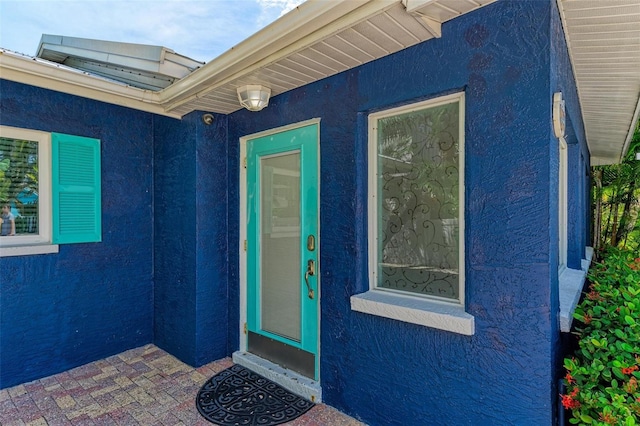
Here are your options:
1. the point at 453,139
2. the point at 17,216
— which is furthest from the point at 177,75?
the point at 453,139

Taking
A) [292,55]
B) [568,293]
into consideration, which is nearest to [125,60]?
[292,55]

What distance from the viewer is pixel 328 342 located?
116 inches

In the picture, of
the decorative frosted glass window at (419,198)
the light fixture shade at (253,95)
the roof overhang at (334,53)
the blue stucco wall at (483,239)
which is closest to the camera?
the blue stucco wall at (483,239)

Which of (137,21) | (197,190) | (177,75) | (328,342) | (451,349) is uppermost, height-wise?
(137,21)

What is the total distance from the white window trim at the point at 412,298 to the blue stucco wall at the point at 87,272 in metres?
2.88

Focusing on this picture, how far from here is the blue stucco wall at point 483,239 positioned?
1.92 metres

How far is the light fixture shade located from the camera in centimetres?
296

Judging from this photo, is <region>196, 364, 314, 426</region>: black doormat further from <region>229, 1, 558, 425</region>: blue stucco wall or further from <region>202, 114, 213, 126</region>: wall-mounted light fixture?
<region>202, 114, 213, 126</region>: wall-mounted light fixture

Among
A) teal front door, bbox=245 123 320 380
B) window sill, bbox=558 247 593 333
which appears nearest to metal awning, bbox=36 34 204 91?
teal front door, bbox=245 123 320 380

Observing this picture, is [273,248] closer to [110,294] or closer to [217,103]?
[217,103]

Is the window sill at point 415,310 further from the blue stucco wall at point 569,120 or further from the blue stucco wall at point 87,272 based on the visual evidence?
the blue stucco wall at point 87,272

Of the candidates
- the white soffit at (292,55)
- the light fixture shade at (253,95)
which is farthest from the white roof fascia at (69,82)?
the light fixture shade at (253,95)

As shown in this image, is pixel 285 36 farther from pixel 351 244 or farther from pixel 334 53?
pixel 351 244

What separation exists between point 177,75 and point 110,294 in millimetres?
2668
